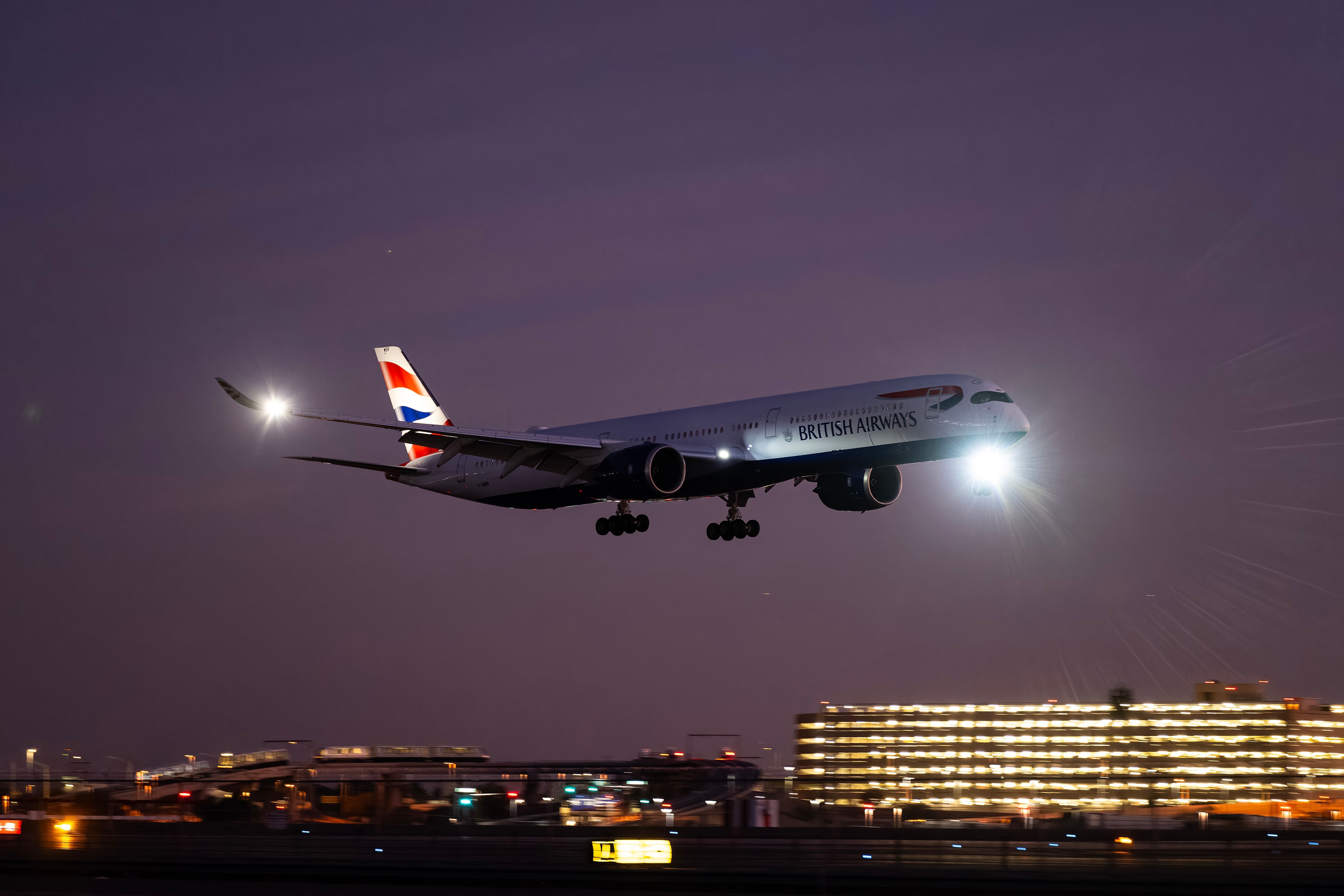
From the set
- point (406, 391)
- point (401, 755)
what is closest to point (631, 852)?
point (406, 391)

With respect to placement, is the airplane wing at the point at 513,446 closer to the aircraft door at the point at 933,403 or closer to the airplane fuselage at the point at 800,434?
the airplane fuselage at the point at 800,434

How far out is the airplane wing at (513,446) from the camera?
173 feet

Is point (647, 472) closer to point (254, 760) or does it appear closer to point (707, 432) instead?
point (707, 432)

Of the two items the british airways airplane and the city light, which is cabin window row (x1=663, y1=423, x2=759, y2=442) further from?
the city light

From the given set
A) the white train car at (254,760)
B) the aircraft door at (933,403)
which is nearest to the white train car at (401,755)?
the white train car at (254,760)

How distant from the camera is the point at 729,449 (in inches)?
2048

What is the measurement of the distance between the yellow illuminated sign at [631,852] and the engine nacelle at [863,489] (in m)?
27.2

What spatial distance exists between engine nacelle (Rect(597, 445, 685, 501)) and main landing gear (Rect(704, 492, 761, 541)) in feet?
19.6

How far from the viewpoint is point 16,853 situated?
3341cm

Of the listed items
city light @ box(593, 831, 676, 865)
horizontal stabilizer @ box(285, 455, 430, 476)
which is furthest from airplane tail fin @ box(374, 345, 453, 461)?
city light @ box(593, 831, 676, 865)

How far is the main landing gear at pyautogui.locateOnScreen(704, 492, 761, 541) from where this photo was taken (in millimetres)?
57969

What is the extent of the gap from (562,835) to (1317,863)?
70.1ft

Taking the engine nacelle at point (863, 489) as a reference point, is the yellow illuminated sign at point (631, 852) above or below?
below

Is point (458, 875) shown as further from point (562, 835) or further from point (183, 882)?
point (562, 835)
